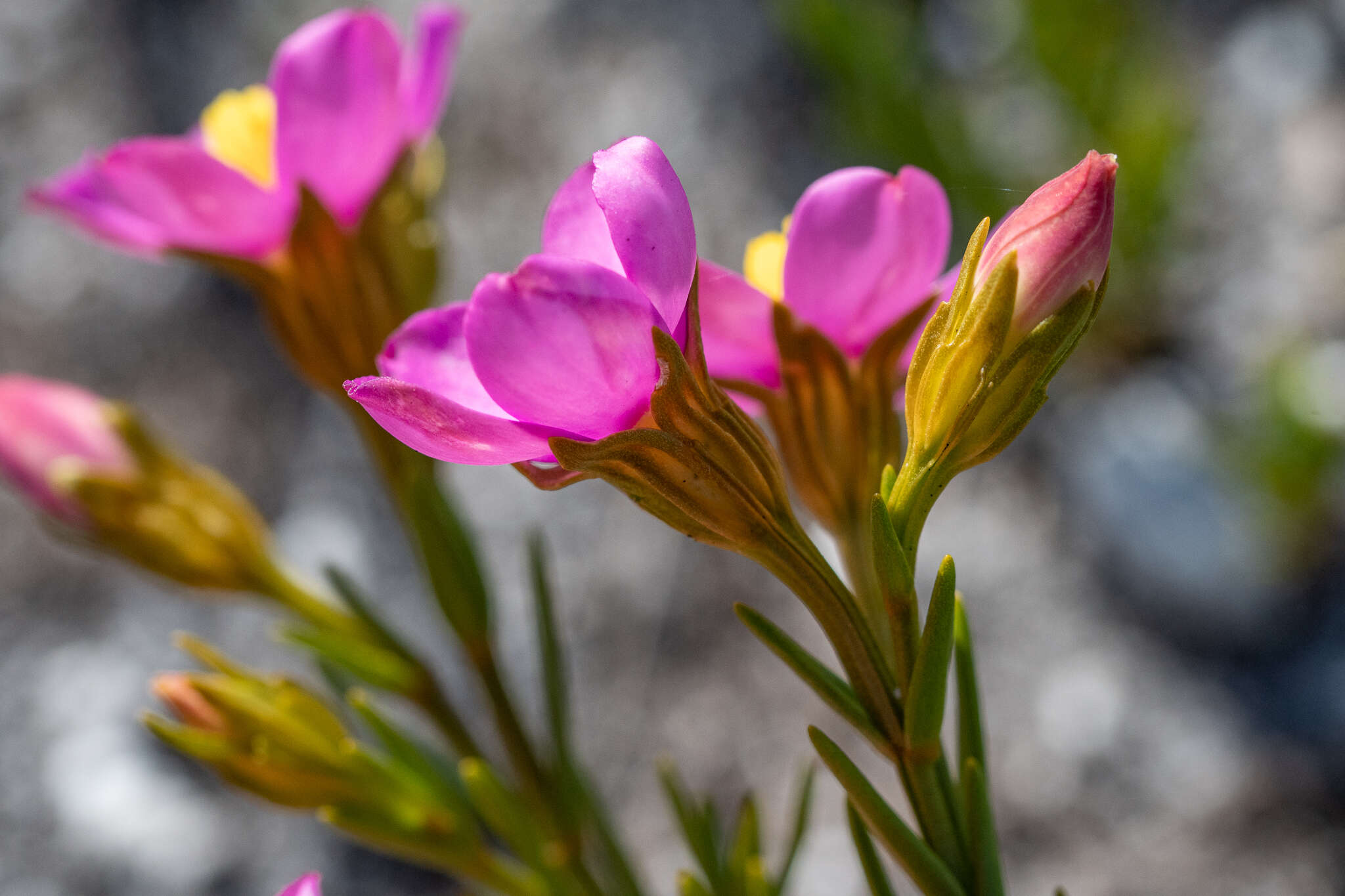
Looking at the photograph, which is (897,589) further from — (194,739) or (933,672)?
(194,739)

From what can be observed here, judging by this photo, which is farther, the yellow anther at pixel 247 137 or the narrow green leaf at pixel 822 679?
the yellow anther at pixel 247 137

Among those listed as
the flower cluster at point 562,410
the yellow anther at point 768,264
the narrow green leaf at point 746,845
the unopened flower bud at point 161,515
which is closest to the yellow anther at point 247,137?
the flower cluster at point 562,410

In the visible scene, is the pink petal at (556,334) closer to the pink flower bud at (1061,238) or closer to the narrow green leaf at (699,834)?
the pink flower bud at (1061,238)

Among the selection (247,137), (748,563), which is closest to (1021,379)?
(247,137)

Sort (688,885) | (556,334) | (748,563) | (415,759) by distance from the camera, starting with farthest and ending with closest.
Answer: (748,563) < (415,759) < (688,885) < (556,334)

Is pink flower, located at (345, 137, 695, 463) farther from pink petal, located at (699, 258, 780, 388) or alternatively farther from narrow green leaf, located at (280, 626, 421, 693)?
narrow green leaf, located at (280, 626, 421, 693)

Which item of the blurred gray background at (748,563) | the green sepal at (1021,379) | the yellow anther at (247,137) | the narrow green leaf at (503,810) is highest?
the blurred gray background at (748,563)
